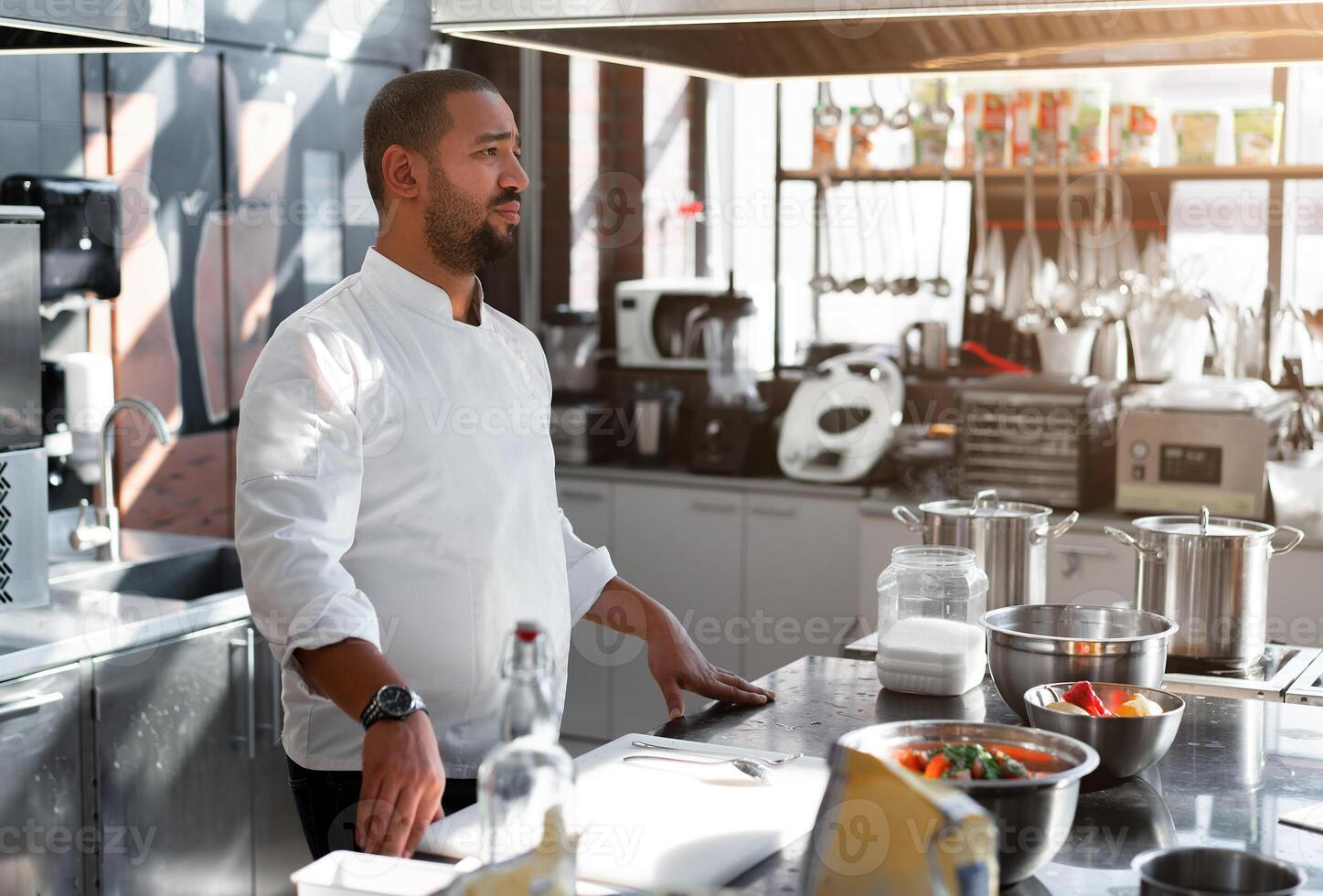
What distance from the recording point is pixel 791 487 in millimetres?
4141

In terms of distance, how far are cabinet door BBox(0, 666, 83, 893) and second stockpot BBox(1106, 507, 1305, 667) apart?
5.75ft

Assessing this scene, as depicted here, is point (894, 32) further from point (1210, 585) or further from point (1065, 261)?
point (1065, 261)

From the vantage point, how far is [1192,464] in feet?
11.9

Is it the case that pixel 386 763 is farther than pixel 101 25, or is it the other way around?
pixel 101 25

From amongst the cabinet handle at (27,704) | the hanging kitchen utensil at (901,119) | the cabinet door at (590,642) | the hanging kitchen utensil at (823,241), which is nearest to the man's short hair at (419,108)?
the cabinet handle at (27,704)

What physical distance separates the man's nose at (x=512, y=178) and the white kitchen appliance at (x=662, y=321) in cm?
260

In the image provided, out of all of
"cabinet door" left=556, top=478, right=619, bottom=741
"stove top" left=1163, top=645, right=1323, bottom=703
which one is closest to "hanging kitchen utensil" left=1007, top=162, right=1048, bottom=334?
"cabinet door" left=556, top=478, right=619, bottom=741

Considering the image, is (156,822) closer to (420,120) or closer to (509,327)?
(509,327)

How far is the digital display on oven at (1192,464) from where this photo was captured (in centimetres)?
361

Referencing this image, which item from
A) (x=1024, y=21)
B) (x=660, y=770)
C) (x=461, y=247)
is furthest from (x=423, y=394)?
(x=1024, y=21)

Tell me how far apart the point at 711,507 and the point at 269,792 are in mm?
1597

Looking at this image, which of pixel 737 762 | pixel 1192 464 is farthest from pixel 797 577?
pixel 737 762

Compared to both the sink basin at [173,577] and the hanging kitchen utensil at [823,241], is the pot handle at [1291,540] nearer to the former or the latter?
the sink basin at [173,577]

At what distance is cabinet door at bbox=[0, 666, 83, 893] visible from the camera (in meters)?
2.50
